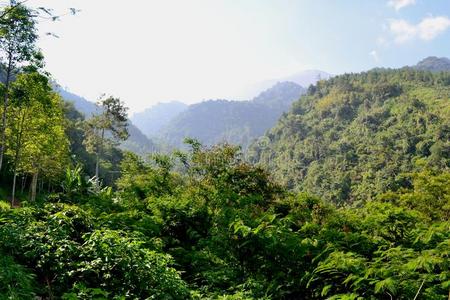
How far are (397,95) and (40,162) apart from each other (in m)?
117

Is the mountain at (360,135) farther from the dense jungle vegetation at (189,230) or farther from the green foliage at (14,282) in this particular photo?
the green foliage at (14,282)

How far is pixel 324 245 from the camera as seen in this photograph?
21.3 ft

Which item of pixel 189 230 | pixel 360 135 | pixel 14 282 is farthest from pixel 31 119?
pixel 360 135

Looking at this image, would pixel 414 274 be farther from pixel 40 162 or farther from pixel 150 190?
pixel 40 162

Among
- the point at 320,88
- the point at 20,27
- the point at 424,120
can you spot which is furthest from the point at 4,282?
the point at 320,88

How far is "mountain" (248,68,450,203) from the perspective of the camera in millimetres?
74062

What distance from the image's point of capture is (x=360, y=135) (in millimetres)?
103500

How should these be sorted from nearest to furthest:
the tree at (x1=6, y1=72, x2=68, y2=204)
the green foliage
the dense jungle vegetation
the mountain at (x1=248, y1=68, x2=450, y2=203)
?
the green foliage, the dense jungle vegetation, the tree at (x1=6, y1=72, x2=68, y2=204), the mountain at (x1=248, y1=68, x2=450, y2=203)

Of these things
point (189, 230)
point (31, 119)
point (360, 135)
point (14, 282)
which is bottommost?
point (189, 230)

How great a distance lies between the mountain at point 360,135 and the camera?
74.1 metres

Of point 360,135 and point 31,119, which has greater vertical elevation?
point 360,135

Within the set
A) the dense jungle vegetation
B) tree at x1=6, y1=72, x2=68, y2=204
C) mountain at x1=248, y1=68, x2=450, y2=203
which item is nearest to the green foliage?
the dense jungle vegetation

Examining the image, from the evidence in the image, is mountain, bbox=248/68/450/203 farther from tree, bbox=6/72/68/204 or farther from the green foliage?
the green foliage

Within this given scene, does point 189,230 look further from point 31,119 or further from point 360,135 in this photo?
point 360,135
